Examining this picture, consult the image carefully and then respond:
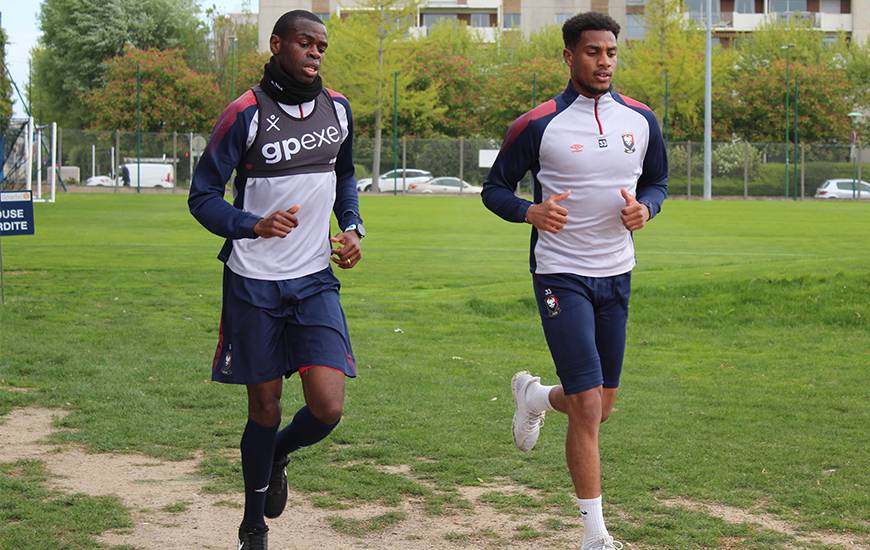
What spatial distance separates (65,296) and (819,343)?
8233mm

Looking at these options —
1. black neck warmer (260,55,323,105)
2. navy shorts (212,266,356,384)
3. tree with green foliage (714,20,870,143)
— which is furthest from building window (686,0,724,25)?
navy shorts (212,266,356,384)

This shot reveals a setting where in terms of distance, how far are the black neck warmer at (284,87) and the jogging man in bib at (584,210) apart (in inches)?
36.2

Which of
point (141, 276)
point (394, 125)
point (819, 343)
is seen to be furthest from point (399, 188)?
point (819, 343)

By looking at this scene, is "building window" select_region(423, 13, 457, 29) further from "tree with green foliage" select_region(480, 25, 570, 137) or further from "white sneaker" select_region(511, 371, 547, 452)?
"white sneaker" select_region(511, 371, 547, 452)

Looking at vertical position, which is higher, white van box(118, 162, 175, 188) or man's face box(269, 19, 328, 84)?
white van box(118, 162, 175, 188)

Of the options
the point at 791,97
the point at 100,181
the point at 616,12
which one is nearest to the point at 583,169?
the point at 100,181

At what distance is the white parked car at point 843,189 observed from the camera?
59.2 metres

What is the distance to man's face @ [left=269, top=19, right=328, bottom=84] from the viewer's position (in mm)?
5449

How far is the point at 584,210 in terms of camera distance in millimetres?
5770

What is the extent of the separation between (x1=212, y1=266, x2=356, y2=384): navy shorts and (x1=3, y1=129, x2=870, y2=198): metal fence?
176 ft

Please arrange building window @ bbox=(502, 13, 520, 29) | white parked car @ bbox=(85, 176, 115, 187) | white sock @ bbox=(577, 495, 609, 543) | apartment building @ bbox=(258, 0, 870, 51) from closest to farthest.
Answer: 1. white sock @ bbox=(577, 495, 609, 543)
2. white parked car @ bbox=(85, 176, 115, 187)
3. apartment building @ bbox=(258, 0, 870, 51)
4. building window @ bbox=(502, 13, 520, 29)

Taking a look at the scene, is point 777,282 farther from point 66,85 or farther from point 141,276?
point 66,85

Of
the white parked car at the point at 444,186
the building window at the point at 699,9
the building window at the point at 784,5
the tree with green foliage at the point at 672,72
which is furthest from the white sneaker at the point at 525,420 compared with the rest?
the building window at the point at 784,5

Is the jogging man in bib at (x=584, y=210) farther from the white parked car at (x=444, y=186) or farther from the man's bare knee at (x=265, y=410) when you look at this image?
the white parked car at (x=444, y=186)
